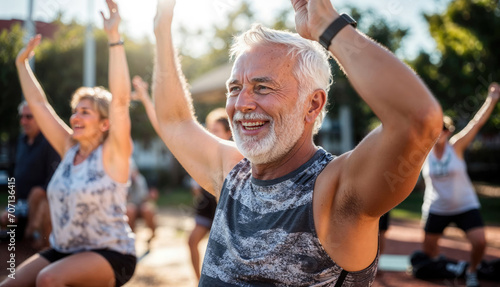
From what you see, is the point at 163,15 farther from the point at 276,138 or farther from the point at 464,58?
the point at 464,58

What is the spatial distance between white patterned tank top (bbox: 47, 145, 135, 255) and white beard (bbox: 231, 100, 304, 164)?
1.78 meters

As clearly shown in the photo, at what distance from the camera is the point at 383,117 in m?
1.26

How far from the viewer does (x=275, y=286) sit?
1.64 metres

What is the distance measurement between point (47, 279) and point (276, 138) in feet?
6.14

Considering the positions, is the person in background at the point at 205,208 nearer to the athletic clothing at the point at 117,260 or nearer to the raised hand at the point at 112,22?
the athletic clothing at the point at 117,260

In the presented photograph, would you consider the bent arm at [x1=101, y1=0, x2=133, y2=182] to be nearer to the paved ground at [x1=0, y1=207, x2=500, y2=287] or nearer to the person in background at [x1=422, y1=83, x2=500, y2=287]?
the paved ground at [x1=0, y1=207, x2=500, y2=287]

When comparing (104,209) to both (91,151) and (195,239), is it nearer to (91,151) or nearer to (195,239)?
(91,151)

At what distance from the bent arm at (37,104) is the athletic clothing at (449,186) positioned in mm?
4630

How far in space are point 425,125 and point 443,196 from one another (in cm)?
550

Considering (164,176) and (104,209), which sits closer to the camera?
(104,209)

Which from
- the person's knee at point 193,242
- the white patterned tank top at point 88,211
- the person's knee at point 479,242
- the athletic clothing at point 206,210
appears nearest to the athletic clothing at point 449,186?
the person's knee at point 479,242

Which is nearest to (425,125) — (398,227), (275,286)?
(275,286)

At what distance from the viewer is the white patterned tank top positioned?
321 centimetres

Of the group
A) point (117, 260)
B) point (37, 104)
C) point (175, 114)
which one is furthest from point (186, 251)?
point (175, 114)
